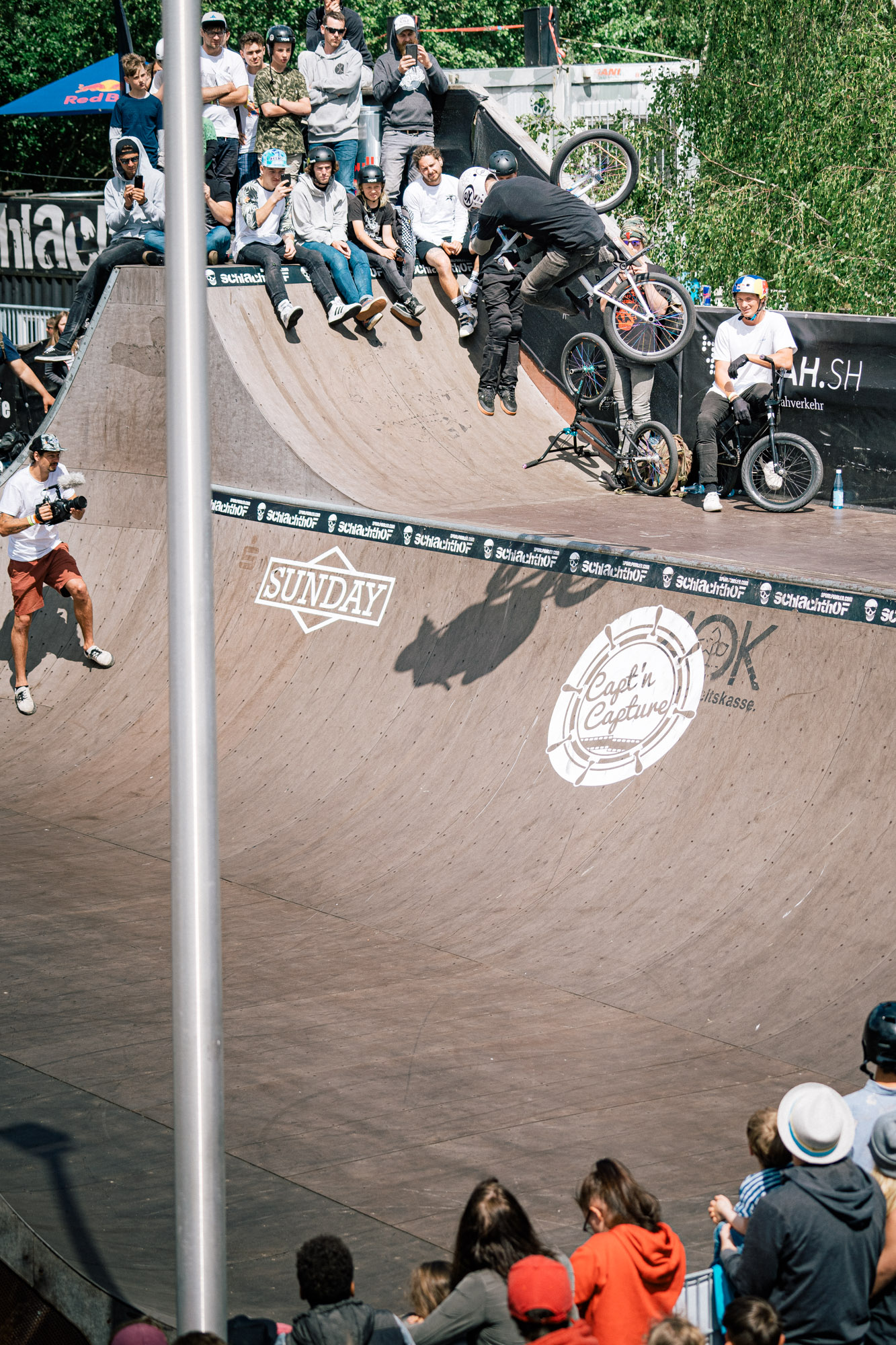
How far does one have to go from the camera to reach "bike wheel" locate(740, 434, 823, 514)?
13.4 meters

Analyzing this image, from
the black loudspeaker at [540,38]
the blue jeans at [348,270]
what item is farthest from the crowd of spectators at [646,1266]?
the black loudspeaker at [540,38]

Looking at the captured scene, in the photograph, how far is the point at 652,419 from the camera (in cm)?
1498

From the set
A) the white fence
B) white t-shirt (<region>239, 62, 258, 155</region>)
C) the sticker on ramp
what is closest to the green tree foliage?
white t-shirt (<region>239, 62, 258, 155</region>)

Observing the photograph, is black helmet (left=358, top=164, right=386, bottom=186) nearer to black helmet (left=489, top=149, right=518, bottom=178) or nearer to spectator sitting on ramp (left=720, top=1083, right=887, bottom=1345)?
black helmet (left=489, top=149, right=518, bottom=178)

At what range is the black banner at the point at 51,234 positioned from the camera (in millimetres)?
18469

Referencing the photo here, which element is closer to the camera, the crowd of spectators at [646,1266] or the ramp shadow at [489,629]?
the crowd of spectators at [646,1266]

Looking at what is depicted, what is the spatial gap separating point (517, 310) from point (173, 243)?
37.4ft

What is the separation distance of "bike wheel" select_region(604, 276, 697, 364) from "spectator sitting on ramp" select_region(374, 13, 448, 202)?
12.4 ft

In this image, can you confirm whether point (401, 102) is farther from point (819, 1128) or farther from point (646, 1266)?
point (646, 1266)

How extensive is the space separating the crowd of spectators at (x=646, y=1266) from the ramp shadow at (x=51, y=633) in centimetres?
1017

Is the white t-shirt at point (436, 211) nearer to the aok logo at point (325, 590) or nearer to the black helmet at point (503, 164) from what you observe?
the black helmet at point (503, 164)

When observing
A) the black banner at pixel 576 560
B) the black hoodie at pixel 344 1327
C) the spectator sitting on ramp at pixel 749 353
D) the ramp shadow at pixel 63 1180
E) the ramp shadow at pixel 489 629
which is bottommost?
the ramp shadow at pixel 63 1180

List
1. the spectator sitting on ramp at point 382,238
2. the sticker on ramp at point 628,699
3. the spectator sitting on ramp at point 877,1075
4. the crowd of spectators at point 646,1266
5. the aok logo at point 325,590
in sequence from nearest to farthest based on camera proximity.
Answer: the crowd of spectators at point 646,1266, the spectator sitting on ramp at point 877,1075, the sticker on ramp at point 628,699, the aok logo at point 325,590, the spectator sitting on ramp at point 382,238

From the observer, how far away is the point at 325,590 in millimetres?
12820
